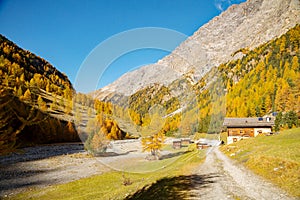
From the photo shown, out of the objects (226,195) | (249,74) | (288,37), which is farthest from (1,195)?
(288,37)

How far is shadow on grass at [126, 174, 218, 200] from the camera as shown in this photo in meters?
10.7

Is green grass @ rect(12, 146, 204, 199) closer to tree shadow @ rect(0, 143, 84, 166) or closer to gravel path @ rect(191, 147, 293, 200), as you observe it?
gravel path @ rect(191, 147, 293, 200)

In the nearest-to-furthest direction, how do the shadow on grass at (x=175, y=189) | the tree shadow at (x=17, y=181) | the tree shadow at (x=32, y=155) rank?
the shadow on grass at (x=175, y=189)
the tree shadow at (x=17, y=181)
the tree shadow at (x=32, y=155)

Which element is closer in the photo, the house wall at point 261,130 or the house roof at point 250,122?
the house wall at point 261,130

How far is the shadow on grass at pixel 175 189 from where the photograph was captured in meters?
10.7

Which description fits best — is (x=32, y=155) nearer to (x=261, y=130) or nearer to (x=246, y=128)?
(x=246, y=128)

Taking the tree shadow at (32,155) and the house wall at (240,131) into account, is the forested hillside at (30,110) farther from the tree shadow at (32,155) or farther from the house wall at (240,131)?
the house wall at (240,131)

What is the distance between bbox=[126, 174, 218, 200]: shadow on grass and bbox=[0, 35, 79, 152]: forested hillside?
699cm

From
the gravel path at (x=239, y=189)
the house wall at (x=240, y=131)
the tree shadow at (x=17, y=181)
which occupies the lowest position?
the tree shadow at (x=17, y=181)

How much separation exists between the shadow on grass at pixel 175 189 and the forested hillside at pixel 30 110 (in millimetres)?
6985

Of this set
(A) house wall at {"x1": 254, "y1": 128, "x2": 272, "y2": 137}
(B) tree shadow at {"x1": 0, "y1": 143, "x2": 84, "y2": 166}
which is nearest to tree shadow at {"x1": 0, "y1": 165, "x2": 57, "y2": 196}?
(B) tree shadow at {"x1": 0, "y1": 143, "x2": 84, "y2": 166}

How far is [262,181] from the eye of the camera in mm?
11922

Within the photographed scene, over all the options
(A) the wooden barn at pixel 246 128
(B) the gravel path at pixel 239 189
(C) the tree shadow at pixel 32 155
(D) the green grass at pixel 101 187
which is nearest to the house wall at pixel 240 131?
(A) the wooden barn at pixel 246 128

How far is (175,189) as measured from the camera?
1166 centimetres
